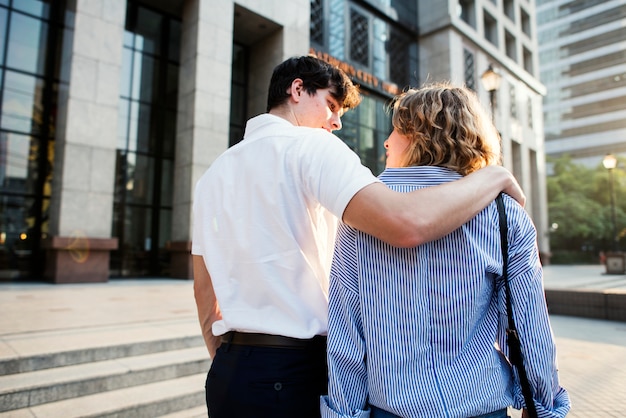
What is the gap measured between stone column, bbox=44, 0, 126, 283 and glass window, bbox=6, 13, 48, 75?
1.66m

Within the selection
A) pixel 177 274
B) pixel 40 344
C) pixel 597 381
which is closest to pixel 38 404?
pixel 40 344

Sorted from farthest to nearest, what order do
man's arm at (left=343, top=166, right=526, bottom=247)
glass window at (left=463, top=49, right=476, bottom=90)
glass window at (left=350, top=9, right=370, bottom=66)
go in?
1. glass window at (left=463, top=49, right=476, bottom=90)
2. glass window at (left=350, top=9, right=370, bottom=66)
3. man's arm at (left=343, top=166, right=526, bottom=247)

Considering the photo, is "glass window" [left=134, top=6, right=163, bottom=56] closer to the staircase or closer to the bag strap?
the staircase

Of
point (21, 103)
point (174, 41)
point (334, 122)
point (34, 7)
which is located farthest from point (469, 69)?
point (334, 122)

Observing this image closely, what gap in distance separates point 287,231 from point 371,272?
1.11ft

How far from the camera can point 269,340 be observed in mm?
1442

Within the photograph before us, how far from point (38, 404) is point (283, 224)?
3784 millimetres

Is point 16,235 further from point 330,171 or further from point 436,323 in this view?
point 436,323

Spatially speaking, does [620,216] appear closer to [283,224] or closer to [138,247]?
[138,247]

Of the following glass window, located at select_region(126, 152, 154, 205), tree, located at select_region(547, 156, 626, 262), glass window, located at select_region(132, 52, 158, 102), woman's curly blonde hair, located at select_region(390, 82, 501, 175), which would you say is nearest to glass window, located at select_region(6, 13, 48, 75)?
glass window, located at select_region(132, 52, 158, 102)

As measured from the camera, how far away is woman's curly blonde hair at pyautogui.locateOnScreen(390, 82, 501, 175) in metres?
1.42

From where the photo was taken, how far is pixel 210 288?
1788 mm

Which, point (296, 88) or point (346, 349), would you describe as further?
point (296, 88)

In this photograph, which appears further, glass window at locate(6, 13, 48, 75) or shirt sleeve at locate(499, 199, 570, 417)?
glass window at locate(6, 13, 48, 75)
